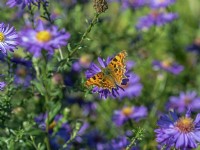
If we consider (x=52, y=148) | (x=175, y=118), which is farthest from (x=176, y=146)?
(x=52, y=148)

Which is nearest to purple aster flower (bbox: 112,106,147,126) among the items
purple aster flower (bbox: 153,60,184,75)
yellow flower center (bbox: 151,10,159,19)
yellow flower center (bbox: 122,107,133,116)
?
yellow flower center (bbox: 122,107,133,116)

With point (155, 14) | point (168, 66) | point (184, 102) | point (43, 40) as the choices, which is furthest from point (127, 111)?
point (43, 40)

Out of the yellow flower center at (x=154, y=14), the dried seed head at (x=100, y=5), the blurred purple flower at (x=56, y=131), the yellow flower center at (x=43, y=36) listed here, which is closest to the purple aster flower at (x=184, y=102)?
the yellow flower center at (x=154, y=14)

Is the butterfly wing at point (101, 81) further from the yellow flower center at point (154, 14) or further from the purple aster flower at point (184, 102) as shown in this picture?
the yellow flower center at point (154, 14)

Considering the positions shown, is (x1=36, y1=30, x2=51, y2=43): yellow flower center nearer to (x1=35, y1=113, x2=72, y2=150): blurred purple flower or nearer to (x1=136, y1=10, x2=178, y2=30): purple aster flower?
(x1=35, y1=113, x2=72, y2=150): blurred purple flower

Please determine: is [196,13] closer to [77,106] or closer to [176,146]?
[77,106]

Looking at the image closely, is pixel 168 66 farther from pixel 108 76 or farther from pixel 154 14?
pixel 108 76
